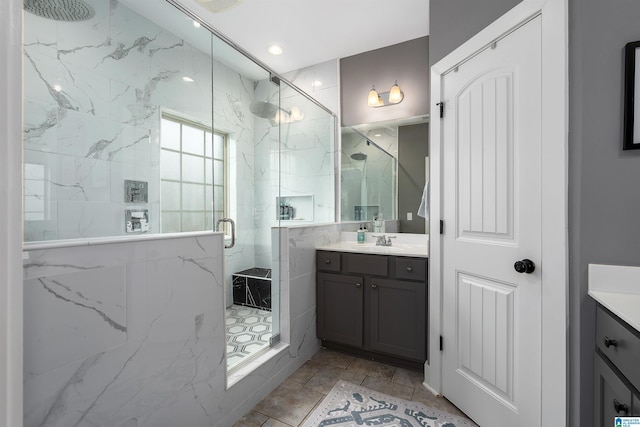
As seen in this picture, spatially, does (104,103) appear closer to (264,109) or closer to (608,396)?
(264,109)

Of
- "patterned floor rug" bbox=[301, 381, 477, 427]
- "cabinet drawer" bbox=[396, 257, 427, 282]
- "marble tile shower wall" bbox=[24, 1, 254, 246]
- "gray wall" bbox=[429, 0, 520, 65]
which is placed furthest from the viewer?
"cabinet drawer" bbox=[396, 257, 427, 282]

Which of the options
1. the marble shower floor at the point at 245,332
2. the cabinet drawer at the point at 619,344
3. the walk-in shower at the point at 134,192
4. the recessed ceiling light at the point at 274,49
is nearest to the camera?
the cabinet drawer at the point at 619,344

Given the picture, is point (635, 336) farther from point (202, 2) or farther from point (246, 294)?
point (202, 2)

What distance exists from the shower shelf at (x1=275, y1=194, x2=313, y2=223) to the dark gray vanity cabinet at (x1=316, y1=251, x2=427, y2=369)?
374 mm

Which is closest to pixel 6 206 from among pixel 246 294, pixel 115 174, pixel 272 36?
pixel 115 174

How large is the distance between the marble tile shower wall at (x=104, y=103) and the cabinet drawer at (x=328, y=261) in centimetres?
133

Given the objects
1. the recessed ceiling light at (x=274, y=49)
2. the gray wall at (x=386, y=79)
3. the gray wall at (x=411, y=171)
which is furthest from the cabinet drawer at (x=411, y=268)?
the recessed ceiling light at (x=274, y=49)

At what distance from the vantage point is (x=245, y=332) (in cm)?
223

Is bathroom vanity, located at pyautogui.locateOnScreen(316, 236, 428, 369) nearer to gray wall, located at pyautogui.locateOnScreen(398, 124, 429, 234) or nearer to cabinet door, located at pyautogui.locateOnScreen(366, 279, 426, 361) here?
cabinet door, located at pyautogui.locateOnScreen(366, 279, 426, 361)

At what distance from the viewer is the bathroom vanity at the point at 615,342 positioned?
817 mm

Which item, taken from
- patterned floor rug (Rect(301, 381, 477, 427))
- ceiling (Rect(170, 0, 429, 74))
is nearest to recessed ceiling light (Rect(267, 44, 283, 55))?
ceiling (Rect(170, 0, 429, 74))

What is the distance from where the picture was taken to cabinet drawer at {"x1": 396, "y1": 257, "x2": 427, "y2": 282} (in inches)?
79.5

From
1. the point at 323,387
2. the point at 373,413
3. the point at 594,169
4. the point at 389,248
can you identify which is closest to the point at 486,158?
the point at 594,169

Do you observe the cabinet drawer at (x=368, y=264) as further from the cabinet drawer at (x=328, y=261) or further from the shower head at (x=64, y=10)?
the shower head at (x=64, y=10)
